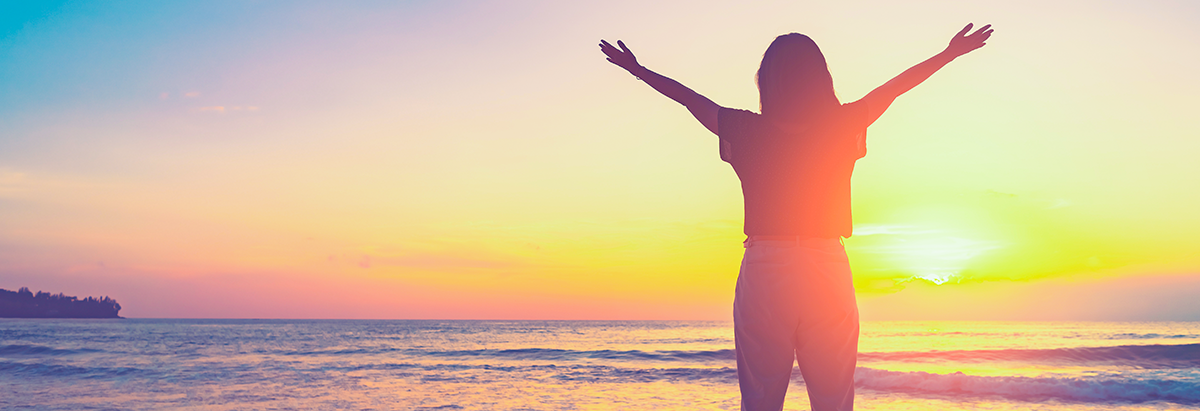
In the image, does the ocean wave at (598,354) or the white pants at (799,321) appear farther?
the ocean wave at (598,354)

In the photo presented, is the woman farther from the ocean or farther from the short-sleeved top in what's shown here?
the ocean

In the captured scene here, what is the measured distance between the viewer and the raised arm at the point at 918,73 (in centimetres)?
190

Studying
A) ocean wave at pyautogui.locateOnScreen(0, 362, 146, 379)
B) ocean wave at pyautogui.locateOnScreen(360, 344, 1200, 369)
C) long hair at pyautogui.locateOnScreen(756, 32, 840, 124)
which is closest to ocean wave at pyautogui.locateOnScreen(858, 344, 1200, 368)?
ocean wave at pyautogui.locateOnScreen(360, 344, 1200, 369)

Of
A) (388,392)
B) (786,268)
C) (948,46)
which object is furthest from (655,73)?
(388,392)

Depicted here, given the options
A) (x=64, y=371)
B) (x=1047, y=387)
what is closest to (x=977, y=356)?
(x=1047, y=387)

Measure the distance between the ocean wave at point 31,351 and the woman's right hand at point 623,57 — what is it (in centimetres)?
2955

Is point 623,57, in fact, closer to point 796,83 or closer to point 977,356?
point 796,83

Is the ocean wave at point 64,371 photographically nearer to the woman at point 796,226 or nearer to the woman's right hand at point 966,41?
the woman at point 796,226

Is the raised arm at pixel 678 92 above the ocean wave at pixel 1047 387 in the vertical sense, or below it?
above

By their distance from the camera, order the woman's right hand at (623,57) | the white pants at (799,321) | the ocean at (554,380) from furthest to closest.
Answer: the ocean at (554,380) → the woman's right hand at (623,57) → the white pants at (799,321)

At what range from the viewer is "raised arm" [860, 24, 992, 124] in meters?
1.90

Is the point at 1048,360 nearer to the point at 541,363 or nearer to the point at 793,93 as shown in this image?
the point at 541,363

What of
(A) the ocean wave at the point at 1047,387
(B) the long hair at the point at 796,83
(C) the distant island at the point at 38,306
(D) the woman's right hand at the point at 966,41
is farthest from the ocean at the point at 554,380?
(C) the distant island at the point at 38,306

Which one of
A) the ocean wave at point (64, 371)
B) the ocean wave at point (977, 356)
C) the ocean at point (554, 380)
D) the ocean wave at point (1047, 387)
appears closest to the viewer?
the ocean at point (554, 380)
